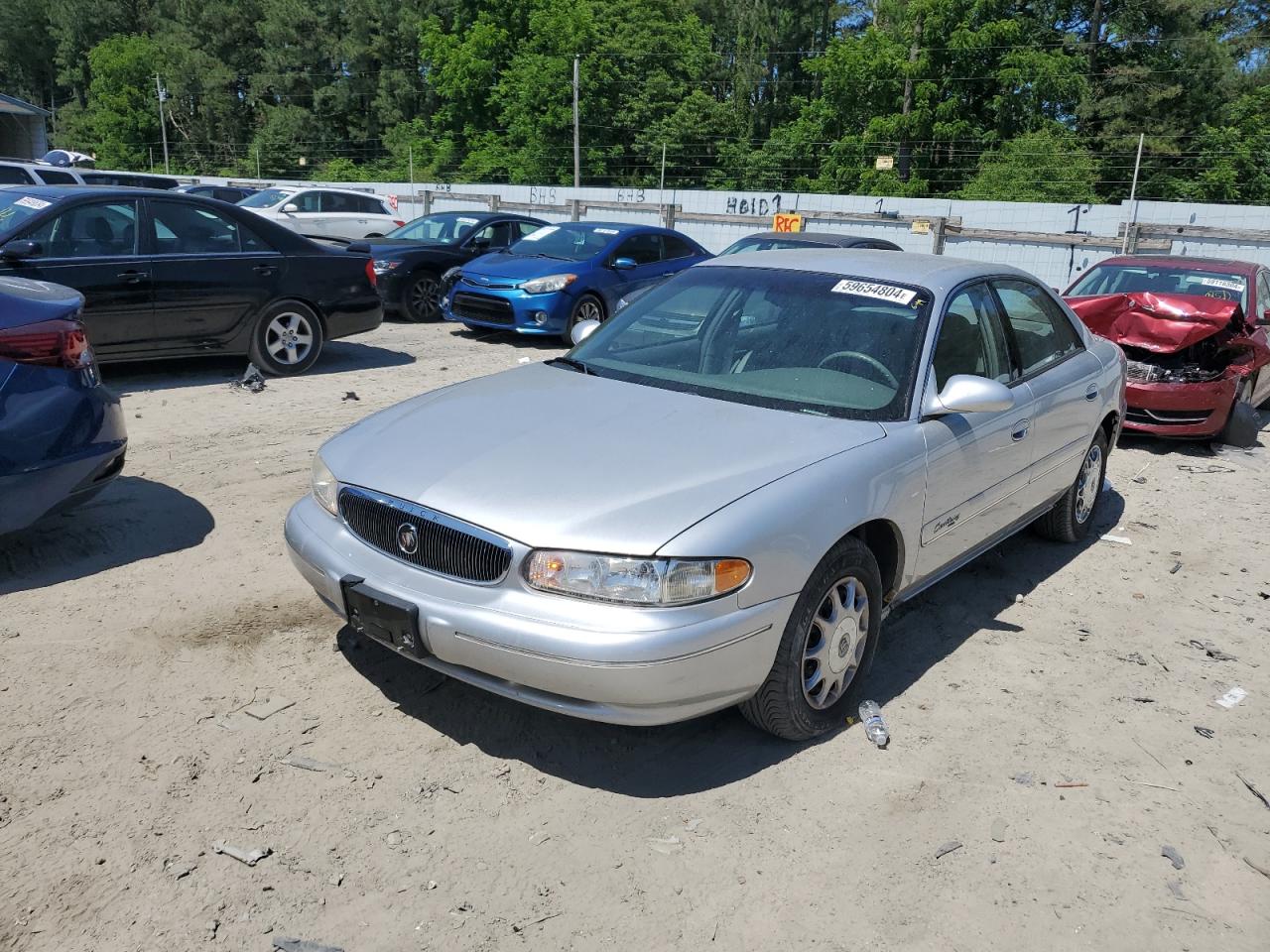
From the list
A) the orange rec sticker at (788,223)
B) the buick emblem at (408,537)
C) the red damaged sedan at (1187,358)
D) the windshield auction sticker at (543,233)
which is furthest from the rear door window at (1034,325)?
the orange rec sticker at (788,223)

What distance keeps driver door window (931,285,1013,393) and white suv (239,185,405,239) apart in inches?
598

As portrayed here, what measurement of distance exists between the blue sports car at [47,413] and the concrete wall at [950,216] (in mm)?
11885

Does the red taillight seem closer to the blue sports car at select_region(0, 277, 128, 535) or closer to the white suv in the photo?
the blue sports car at select_region(0, 277, 128, 535)

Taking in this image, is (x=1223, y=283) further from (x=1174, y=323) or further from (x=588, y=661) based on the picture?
(x=588, y=661)

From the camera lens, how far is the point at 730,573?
311cm

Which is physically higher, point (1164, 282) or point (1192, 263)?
point (1192, 263)

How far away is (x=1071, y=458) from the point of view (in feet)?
17.7

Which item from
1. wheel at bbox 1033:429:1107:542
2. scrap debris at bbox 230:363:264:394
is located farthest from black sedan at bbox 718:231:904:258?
wheel at bbox 1033:429:1107:542

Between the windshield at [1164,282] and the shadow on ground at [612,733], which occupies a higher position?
the windshield at [1164,282]

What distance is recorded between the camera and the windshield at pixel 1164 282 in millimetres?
9211

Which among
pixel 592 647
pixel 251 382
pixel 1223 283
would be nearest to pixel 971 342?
pixel 592 647

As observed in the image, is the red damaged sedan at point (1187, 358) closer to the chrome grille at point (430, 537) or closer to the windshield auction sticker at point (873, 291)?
the windshield auction sticker at point (873, 291)

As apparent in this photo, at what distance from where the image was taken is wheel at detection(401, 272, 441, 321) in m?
13.5

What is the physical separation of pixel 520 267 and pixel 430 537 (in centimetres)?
913
